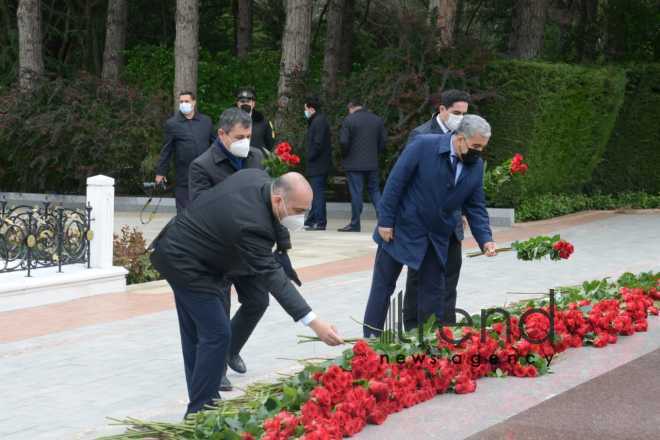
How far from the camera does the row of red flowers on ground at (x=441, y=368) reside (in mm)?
5746

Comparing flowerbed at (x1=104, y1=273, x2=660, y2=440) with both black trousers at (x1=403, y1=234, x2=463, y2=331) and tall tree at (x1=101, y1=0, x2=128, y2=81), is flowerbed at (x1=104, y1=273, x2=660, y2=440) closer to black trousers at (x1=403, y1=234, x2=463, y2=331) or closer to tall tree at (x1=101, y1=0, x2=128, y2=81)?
black trousers at (x1=403, y1=234, x2=463, y2=331)

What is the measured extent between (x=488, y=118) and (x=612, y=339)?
34.2 ft

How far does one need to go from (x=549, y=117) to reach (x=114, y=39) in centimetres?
1276

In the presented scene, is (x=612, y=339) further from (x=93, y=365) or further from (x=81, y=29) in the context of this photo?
(x=81, y=29)

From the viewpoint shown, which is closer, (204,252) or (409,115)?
(204,252)

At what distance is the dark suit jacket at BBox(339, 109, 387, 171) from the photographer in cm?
1648

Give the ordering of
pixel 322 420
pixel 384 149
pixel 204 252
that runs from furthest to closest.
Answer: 1. pixel 384 149
2. pixel 204 252
3. pixel 322 420

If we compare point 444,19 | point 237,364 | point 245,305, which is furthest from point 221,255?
point 444,19

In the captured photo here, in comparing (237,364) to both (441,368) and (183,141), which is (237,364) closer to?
(441,368)

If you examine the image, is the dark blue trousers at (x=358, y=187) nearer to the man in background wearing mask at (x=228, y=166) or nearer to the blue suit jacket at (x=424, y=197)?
the blue suit jacket at (x=424, y=197)

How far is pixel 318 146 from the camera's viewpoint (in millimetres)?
16781

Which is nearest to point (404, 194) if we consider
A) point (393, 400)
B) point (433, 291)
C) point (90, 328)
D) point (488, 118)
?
point (433, 291)

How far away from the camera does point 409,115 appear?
1811 centimetres

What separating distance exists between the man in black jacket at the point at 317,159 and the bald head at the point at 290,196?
10950 mm
